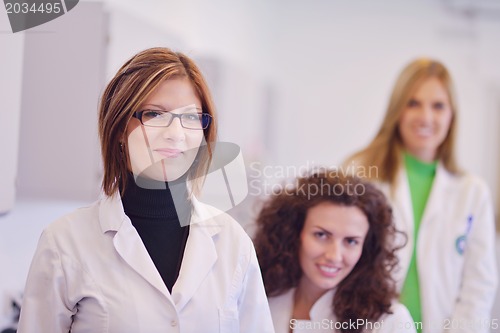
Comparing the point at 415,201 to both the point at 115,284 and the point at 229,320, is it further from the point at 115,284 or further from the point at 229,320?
the point at 115,284

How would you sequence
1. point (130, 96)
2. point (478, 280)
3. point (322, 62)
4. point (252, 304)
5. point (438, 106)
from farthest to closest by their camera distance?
point (322, 62)
point (438, 106)
point (478, 280)
point (252, 304)
point (130, 96)

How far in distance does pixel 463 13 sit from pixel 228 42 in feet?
4.20

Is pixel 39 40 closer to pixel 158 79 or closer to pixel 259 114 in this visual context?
pixel 158 79

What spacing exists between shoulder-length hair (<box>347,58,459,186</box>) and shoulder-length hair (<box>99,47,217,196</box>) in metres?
0.76

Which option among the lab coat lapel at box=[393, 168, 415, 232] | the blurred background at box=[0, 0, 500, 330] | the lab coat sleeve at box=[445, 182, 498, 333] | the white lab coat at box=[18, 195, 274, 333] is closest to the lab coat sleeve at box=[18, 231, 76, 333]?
the white lab coat at box=[18, 195, 274, 333]

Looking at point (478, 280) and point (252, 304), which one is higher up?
point (252, 304)

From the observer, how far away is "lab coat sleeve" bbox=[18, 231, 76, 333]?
3.09 feet

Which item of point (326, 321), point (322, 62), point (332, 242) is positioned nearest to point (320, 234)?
point (332, 242)

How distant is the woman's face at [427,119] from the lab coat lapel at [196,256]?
32.7 inches

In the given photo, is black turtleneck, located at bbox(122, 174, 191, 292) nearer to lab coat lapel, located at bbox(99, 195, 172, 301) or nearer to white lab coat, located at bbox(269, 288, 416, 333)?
lab coat lapel, located at bbox(99, 195, 172, 301)

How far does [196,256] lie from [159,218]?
10cm

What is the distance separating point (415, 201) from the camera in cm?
164

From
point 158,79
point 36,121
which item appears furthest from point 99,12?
point 158,79

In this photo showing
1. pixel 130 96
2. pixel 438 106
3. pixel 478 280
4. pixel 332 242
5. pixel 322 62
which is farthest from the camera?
pixel 322 62
